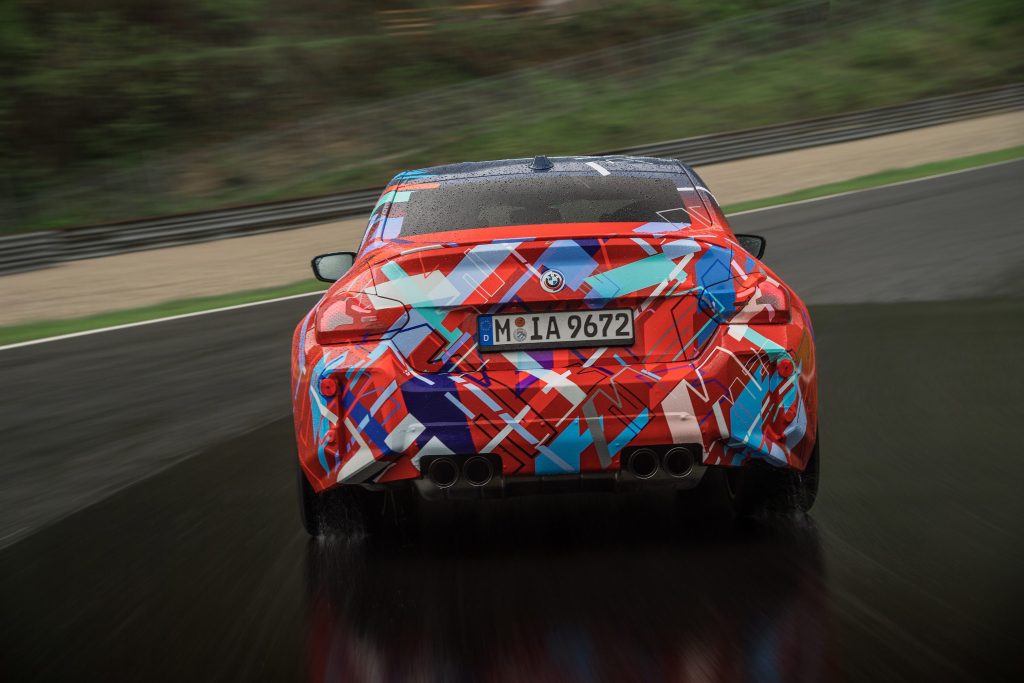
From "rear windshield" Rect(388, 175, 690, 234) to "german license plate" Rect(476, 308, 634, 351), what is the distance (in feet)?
2.18

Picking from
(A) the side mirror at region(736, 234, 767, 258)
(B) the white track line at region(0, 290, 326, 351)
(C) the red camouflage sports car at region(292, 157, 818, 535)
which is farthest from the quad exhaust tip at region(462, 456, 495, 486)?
(B) the white track line at region(0, 290, 326, 351)

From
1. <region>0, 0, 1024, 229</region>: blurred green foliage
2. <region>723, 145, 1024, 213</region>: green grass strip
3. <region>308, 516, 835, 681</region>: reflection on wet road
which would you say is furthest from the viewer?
<region>0, 0, 1024, 229</region>: blurred green foliage

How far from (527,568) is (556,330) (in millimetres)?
830

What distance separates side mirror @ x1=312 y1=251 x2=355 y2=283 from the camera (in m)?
5.68

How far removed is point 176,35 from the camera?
42.3 metres

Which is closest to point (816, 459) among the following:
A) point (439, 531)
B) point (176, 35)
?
point (439, 531)

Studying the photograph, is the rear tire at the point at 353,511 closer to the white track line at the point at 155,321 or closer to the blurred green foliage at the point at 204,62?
the white track line at the point at 155,321

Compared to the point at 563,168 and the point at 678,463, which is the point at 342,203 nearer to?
the point at 563,168

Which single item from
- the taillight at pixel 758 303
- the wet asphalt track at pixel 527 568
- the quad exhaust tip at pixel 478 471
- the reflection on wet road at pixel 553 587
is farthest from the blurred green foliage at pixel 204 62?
the taillight at pixel 758 303

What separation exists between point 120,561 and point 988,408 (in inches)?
175

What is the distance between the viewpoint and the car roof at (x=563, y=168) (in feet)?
18.4

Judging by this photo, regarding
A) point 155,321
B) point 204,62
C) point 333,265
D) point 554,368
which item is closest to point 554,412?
point 554,368

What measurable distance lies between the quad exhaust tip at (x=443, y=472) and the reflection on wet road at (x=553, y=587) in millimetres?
342

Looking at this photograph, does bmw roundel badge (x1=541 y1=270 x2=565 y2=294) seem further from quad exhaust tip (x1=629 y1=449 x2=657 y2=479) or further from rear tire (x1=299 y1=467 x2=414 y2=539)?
rear tire (x1=299 y1=467 x2=414 y2=539)
